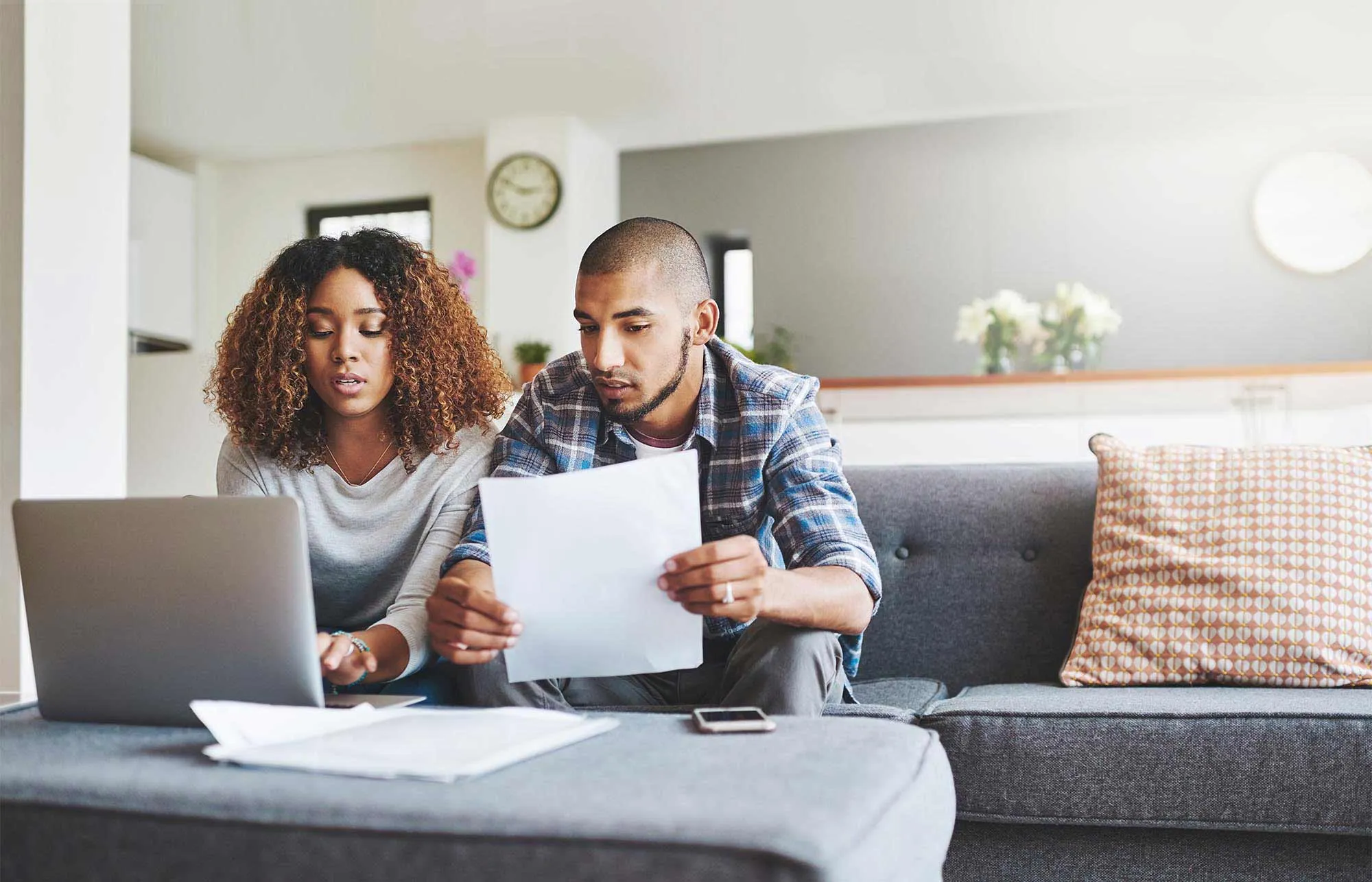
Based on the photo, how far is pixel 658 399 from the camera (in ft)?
5.58

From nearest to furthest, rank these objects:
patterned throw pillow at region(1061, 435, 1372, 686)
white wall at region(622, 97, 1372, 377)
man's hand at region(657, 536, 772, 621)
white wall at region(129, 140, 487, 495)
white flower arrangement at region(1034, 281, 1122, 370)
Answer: man's hand at region(657, 536, 772, 621)
patterned throw pillow at region(1061, 435, 1372, 686)
white flower arrangement at region(1034, 281, 1122, 370)
white wall at region(622, 97, 1372, 377)
white wall at region(129, 140, 487, 495)

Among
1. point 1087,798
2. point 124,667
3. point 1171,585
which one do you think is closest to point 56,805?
point 124,667

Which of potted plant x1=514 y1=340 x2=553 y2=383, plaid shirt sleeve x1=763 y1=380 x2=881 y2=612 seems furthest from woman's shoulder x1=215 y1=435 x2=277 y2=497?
potted plant x1=514 y1=340 x2=553 y2=383

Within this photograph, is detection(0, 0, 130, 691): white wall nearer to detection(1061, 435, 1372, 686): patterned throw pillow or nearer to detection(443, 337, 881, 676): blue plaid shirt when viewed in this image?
detection(443, 337, 881, 676): blue plaid shirt

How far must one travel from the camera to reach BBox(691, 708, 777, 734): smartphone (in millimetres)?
1121

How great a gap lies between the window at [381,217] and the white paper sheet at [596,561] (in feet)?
18.2

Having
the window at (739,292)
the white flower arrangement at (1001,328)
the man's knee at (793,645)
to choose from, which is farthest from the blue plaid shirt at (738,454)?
the window at (739,292)

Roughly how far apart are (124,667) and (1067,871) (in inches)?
45.7

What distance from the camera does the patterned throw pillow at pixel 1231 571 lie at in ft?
5.67

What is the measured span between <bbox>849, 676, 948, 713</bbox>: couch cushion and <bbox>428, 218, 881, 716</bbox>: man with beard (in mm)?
84

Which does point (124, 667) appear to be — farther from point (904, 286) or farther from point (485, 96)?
point (904, 286)

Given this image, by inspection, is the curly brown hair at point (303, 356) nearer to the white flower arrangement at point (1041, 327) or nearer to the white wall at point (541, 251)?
the white flower arrangement at point (1041, 327)

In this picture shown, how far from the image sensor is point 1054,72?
211 inches

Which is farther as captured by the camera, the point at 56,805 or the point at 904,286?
the point at 904,286
